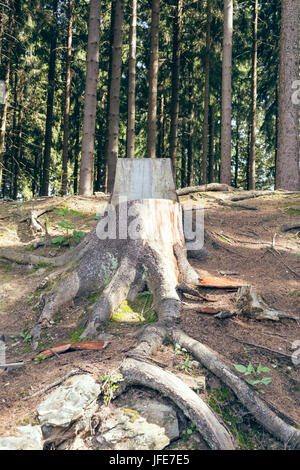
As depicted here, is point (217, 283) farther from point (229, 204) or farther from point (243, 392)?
point (229, 204)

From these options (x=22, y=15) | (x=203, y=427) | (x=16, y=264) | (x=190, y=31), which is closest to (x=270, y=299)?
(x=203, y=427)

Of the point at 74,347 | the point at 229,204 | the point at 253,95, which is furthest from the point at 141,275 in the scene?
the point at 253,95

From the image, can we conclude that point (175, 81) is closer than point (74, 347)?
No

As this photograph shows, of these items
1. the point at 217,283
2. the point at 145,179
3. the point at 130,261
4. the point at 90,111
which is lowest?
the point at 217,283

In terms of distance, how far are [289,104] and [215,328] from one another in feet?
24.9

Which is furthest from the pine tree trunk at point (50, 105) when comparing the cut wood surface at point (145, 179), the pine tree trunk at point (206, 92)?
the cut wood surface at point (145, 179)

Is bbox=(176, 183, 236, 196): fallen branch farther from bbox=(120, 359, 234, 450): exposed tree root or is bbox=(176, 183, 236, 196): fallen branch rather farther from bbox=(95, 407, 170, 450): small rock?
bbox=(95, 407, 170, 450): small rock

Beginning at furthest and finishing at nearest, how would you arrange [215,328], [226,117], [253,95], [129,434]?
[253,95] → [226,117] → [215,328] → [129,434]

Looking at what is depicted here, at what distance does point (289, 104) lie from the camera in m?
9.17

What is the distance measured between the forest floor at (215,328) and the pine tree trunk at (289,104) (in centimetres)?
232

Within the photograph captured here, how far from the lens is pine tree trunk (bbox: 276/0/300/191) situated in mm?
9070

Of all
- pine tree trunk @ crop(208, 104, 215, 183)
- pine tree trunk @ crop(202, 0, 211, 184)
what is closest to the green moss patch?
pine tree trunk @ crop(202, 0, 211, 184)
